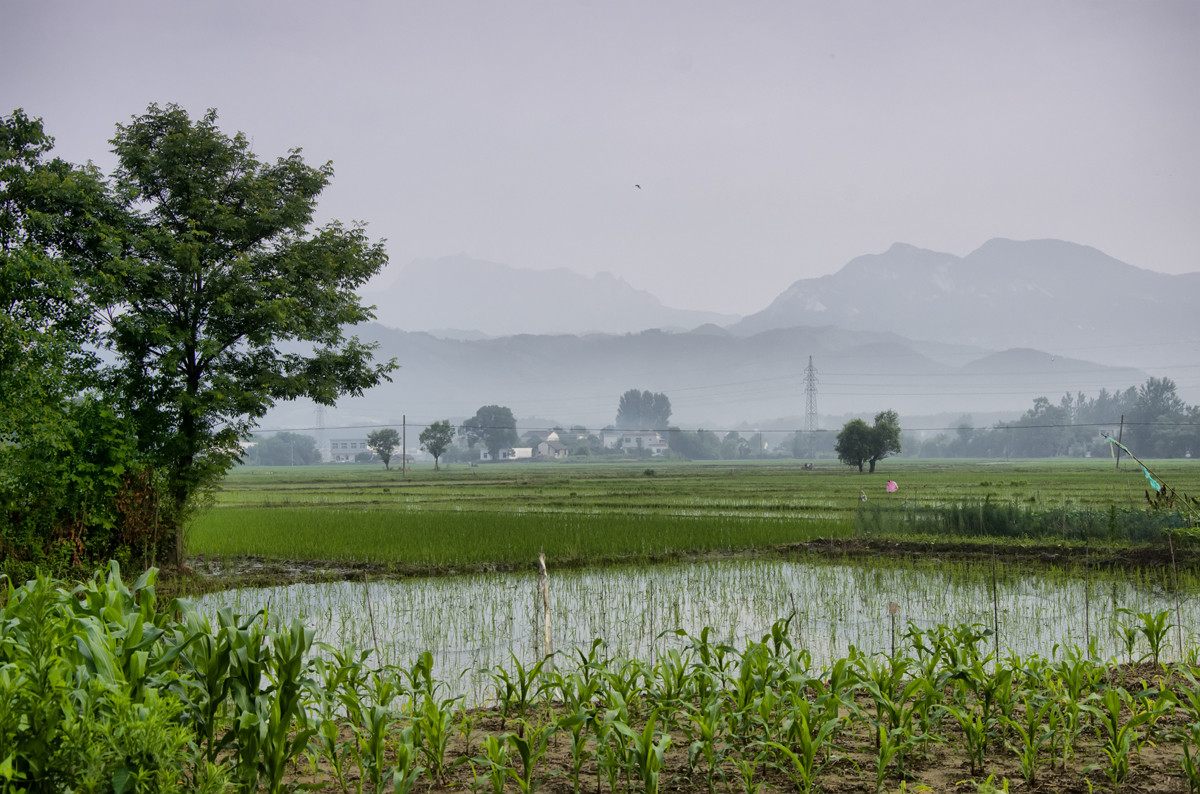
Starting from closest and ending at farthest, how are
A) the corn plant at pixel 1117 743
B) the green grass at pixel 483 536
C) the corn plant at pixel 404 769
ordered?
1. the corn plant at pixel 404 769
2. the corn plant at pixel 1117 743
3. the green grass at pixel 483 536

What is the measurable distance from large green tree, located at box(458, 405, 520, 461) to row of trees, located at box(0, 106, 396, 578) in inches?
5856

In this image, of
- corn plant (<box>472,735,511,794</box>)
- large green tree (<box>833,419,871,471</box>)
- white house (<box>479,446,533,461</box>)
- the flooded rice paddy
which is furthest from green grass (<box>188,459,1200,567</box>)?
white house (<box>479,446,533,461</box>)

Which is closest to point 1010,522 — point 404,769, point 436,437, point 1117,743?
point 1117,743

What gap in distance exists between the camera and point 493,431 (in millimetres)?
167625

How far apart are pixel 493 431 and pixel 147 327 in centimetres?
15384

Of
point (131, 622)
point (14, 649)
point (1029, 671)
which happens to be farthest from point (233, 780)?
point (1029, 671)

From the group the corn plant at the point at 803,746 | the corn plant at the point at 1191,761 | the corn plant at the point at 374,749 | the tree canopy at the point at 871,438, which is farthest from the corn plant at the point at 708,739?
the tree canopy at the point at 871,438

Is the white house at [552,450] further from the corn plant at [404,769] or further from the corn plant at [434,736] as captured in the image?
the corn plant at [404,769]

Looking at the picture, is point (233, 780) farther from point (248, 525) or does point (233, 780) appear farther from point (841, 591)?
point (248, 525)

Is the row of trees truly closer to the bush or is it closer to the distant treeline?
the bush

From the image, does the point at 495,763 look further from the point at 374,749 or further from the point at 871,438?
the point at 871,438

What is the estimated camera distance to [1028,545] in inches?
688

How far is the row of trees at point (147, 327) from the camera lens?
12789 millimetres

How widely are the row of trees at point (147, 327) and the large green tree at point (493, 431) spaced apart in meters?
149
